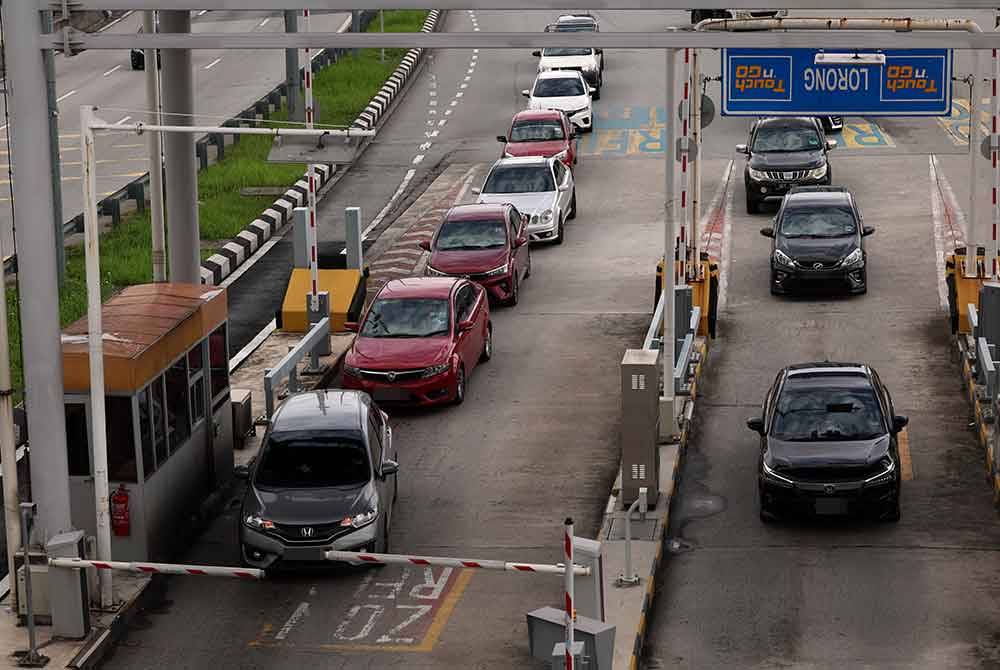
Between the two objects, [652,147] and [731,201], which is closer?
[731,201]

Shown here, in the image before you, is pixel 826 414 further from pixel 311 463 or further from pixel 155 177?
pixel 155 177

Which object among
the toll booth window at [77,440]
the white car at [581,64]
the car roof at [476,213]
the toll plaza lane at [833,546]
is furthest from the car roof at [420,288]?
the white car at [581,64]

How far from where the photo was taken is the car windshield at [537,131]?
131ft

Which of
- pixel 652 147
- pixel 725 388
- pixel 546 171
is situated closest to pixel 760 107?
pixel 725 388

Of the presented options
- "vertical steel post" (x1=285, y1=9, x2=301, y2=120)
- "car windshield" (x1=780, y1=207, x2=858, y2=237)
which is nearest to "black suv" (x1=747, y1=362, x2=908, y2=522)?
"car windshield" (x1=780, y1=207, x2=858, y2=237)

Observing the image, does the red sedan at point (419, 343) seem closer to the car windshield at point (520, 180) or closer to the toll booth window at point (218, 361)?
the toll booth window at point (218, 361)

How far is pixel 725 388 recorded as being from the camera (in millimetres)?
25141

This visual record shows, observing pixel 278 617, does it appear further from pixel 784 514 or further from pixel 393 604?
pixel 784 514

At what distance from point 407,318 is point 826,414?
6856 millimetres

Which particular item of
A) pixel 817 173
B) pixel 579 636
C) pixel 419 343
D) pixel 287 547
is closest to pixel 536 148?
pixel 817 173

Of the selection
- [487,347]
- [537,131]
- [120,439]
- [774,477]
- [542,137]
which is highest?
[120,439]

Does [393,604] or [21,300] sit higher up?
[21,300]

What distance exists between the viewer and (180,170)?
898 inches

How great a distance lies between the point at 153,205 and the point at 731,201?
1610 cm
